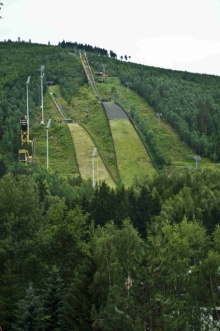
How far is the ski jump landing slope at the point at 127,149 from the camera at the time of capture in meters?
126

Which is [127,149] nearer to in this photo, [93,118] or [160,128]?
[160,128]

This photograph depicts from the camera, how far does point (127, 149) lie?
451 feet

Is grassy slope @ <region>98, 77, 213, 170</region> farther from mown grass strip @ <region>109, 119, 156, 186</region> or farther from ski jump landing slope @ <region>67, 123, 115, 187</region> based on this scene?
ski jump landing slope @ <region>67, 123, 115, 187</region>

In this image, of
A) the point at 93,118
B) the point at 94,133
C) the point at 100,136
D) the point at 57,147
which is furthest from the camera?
the point at 93,118

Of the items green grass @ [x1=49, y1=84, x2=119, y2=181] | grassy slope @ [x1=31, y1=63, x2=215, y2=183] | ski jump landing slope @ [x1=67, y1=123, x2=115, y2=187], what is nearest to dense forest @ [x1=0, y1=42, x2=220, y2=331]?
ski jump landing slope @ [x1=67, y1=123, x2=115, y2=187]

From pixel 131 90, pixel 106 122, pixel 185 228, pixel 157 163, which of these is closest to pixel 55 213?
pixel 185 228

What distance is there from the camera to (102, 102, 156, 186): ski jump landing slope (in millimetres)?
126375

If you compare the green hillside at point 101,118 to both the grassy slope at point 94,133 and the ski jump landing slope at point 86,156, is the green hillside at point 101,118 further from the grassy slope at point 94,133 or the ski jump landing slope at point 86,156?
the ski jump landing slope at point 86,156

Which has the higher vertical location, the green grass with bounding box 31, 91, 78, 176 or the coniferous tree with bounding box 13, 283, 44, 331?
the coniferous tree with bounding box 13, 283, 44, 331

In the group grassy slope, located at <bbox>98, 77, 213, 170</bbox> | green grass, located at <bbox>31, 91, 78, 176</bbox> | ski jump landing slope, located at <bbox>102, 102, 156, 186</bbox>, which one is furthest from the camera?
grassy slope, located at <bbox>98, 77, 213, 170</bbox>


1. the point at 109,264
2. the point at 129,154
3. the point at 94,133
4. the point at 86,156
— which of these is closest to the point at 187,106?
the point at 94,133

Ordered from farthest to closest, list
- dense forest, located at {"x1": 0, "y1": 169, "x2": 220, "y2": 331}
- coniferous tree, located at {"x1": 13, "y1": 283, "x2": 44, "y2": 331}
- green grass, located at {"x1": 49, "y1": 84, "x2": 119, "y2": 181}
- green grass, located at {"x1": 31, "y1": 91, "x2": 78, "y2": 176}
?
green grass, located at {"x1": 49, "y1": 84, "x2": 119, "y2": 181}
green grass, located at {"x1": 31, "y1": 91, "x2": 78, "y2": 176}
coniferous tree, located at {"x1": 13, "y1": 283, "x2": 44, "y2": 331}
dense forest, located at {"x1": 0, "y1": 169, "x2": 220, "y2": 331}

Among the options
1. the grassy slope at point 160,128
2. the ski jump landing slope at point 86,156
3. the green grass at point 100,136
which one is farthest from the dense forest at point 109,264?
the grassy slope at point 160,128

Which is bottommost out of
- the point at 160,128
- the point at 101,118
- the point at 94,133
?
the point at 94,133
